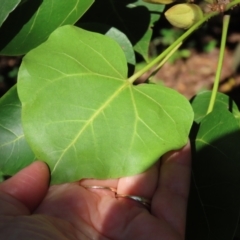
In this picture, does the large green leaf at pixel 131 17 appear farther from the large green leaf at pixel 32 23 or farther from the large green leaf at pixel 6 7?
the large green leaf at pixel 6 7

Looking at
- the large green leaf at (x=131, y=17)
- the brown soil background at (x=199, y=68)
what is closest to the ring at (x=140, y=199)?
the large green leaf at (x=131, y=17)

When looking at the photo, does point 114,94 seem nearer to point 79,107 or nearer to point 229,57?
point 79,107

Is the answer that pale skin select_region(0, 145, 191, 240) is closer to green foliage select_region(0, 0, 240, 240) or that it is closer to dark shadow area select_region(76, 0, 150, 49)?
green foliage select_region(0, 0, 240, 240)

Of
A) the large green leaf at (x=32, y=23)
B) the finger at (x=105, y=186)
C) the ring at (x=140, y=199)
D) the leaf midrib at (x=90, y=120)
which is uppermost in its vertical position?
the large green leaf at (x=32, y=23)

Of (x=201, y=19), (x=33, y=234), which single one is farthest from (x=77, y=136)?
(x=201, y=19)

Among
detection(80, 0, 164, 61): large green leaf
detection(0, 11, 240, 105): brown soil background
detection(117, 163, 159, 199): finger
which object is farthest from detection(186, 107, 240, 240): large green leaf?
detection(0, 11, 240, 105): brown soil background

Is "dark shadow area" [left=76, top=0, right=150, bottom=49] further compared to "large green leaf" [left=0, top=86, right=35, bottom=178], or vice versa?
"dark shadow area" [left=76, top=0, right=150, bottom=49]
